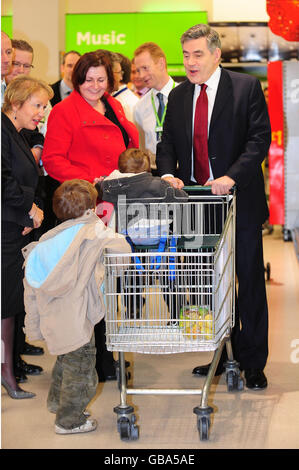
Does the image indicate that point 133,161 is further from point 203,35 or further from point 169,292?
point 169,292

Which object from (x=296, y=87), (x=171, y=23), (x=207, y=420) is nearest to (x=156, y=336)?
(x=207, y=420)

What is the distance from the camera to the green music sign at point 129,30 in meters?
11.9

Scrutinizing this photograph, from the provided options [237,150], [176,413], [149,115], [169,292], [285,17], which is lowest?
[176,413]

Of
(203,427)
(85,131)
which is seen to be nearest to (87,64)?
(85,131)

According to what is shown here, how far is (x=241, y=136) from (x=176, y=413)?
1481 mm

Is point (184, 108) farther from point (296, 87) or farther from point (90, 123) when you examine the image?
point (296, 87)

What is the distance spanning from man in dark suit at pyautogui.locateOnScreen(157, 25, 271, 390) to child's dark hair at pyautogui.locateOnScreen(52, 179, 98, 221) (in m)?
0.58

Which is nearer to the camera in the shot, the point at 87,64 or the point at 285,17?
the point at 87,64

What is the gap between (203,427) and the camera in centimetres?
336

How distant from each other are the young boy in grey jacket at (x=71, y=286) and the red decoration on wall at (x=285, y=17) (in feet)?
12.8

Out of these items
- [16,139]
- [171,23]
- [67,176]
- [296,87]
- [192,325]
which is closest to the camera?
[192,325]

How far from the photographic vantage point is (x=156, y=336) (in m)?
3.38

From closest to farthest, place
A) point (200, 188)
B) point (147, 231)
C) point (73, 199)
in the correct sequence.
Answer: point (73, 199) → point (200, 188) → point (147, 231)
